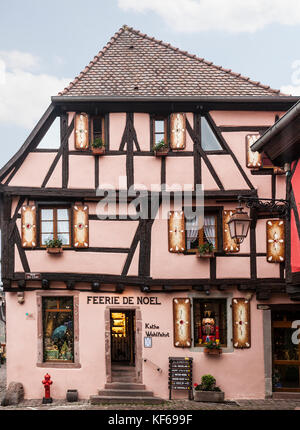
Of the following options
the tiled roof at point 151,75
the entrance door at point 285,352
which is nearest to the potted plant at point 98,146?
the tiled roof at point 151,75

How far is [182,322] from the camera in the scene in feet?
41.4

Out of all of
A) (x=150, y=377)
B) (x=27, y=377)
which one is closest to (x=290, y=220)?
(x=150, y=377)

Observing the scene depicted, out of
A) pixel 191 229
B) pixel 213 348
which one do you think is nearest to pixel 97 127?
pixel 191 229

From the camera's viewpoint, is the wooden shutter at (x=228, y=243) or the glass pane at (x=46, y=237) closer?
the wooden shutter at (x=228, y=243)

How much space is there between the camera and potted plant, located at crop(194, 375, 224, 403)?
40.0 ft

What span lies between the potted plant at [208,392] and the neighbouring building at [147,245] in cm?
25

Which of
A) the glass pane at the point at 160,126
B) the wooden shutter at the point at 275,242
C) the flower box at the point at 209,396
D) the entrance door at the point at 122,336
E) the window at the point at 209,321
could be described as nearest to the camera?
the flower box at the point at 209,396

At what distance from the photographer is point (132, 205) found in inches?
500

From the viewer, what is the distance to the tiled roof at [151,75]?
42.3 feet

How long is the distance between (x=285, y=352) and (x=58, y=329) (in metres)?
5.79

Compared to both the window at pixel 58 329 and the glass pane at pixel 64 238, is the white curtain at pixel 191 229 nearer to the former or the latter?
the glass pane at pixel 64 238

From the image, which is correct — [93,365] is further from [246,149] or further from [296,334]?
[246,149]

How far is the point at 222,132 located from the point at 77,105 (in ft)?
12.2

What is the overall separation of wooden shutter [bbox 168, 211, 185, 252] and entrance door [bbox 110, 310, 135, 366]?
3364 millimetres
